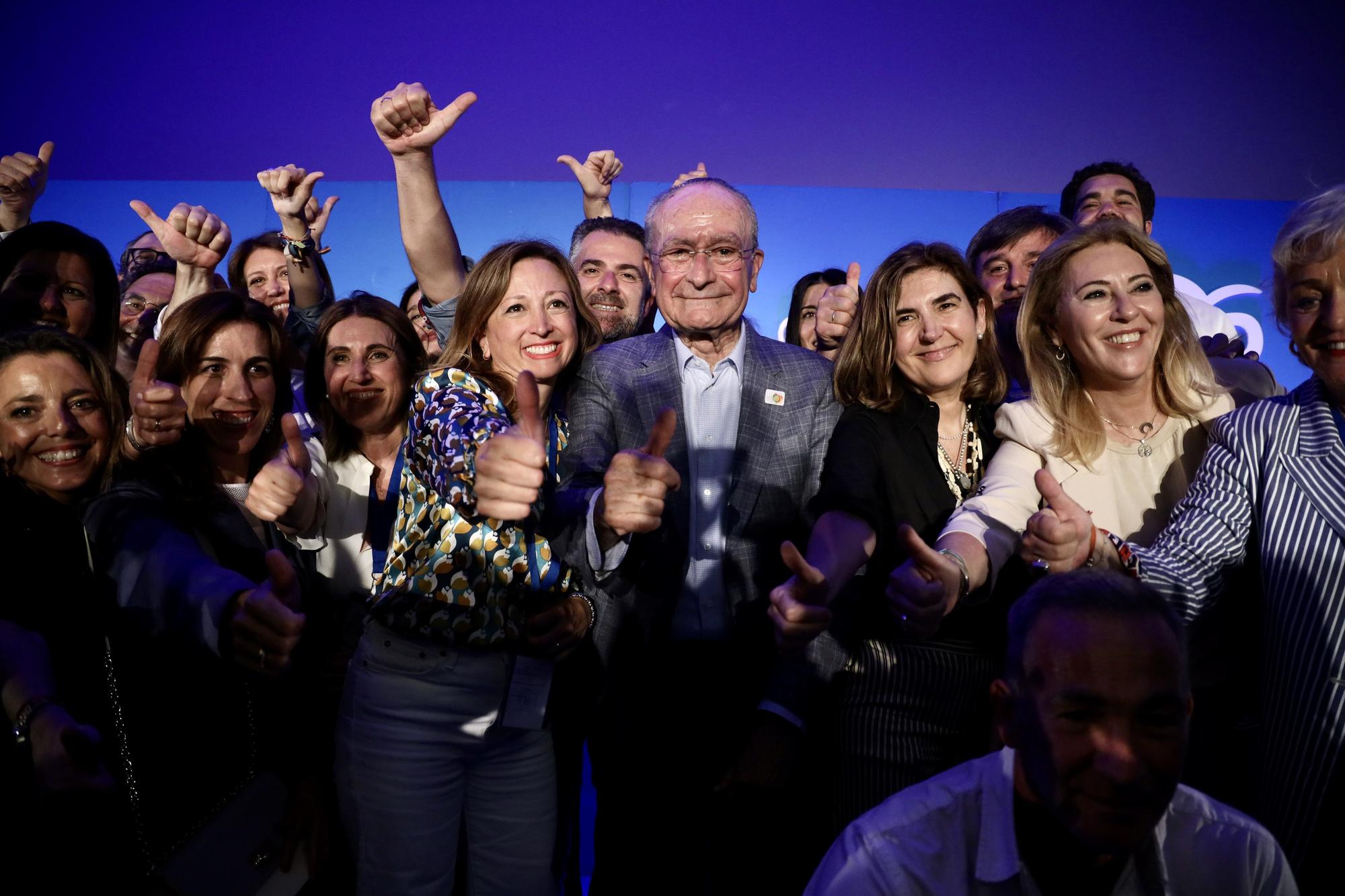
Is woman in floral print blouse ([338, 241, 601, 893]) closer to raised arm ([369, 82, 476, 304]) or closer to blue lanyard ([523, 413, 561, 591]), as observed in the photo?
blue lanyard ([523, 413, 561, 591])

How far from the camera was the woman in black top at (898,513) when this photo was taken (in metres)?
1.82

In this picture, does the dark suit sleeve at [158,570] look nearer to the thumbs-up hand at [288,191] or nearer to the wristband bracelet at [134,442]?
the wristband bracelet at [134,442]

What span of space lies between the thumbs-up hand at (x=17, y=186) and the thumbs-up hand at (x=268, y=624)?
2.36 m

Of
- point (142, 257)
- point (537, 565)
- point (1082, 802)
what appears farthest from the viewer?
point (142, 257)

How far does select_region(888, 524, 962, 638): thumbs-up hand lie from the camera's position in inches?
64.8

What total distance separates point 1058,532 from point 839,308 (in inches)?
59.3

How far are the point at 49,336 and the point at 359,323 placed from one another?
0.79 meters

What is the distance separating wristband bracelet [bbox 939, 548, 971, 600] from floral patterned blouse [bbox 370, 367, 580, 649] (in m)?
0.83

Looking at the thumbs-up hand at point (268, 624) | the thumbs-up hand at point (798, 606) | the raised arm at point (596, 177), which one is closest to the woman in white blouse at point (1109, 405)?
the thumbs-up hand at point (798, 606)

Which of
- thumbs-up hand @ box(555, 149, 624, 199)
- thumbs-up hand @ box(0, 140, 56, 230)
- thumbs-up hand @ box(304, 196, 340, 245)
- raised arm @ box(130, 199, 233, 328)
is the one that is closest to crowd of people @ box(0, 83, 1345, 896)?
raised arm @ box(130, 199, 233, 328)

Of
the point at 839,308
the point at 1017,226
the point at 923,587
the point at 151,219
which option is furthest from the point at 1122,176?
the point at 151,219

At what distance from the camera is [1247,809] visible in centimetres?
177

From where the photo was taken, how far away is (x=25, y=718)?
4.99 ft

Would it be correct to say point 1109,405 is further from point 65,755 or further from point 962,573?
point 65,755
